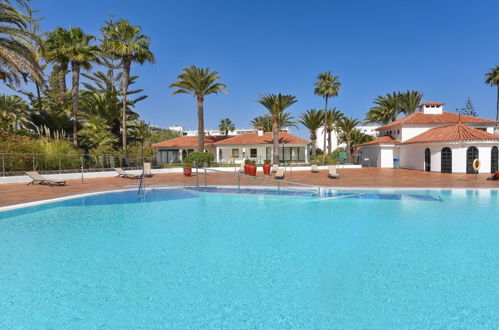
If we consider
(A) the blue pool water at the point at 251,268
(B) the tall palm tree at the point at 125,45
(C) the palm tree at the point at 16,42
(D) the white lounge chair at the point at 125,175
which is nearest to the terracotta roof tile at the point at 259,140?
(B) the tall palm tree at the point at 125,45

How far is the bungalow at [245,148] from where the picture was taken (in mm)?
41375

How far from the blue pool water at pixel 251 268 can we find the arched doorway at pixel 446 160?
1700 centimetres

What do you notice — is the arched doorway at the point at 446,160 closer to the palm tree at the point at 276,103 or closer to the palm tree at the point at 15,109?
the palm tree at the point at 276,103

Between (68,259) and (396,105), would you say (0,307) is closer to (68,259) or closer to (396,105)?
(68,259)

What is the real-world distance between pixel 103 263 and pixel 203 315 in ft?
10.6

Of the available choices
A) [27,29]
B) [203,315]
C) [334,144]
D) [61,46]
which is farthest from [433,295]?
[334,144]

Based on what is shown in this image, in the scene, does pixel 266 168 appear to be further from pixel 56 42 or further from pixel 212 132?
pixel 212 132

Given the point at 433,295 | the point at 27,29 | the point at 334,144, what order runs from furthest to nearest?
the point at 334,144 → the point at 27,29 → the point at 433,295

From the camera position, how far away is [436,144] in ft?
89.2

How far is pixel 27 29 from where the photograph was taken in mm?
17922

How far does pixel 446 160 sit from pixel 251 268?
1063 inches

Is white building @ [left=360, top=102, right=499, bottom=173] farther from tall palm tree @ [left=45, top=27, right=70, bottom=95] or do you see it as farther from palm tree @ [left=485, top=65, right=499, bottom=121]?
tall palm tree @ [left=45, top=27, right=70, bottom=95]

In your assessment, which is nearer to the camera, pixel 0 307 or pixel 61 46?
pixel 0 307

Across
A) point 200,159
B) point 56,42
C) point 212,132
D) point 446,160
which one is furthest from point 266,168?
point 212,132
